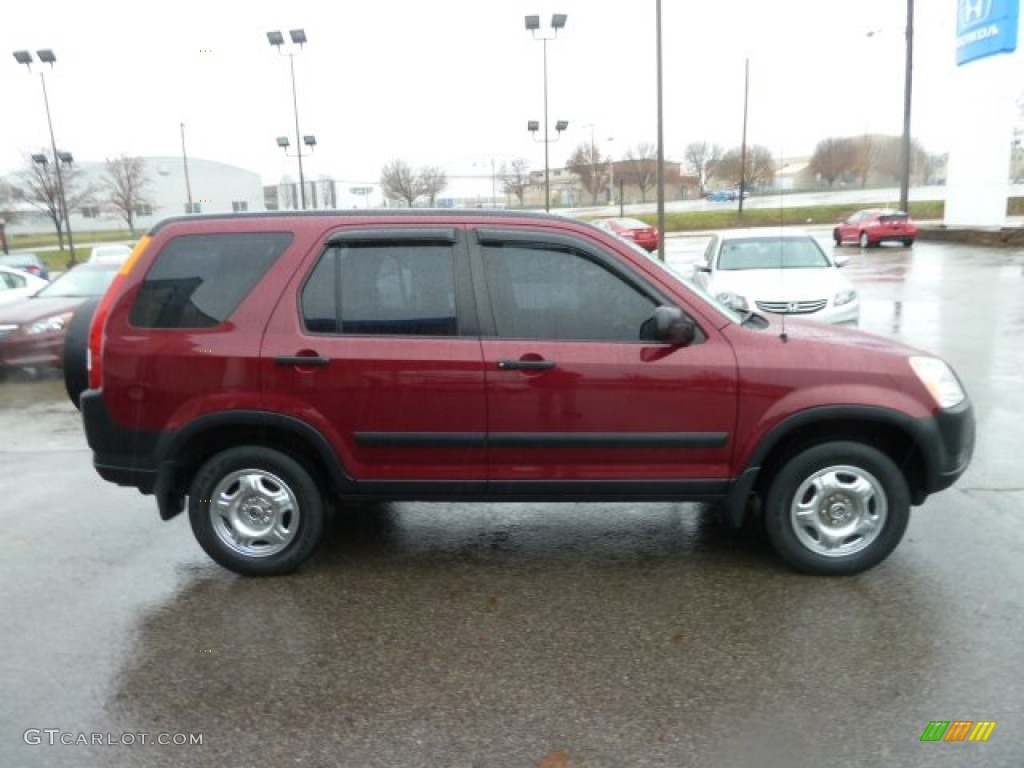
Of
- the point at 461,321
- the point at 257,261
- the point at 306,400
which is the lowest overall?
the point at 306,400

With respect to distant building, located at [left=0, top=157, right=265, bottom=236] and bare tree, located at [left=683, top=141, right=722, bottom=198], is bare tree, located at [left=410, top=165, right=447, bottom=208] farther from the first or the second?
distant building, located at [left=0, top=157, right=265, bottom=236]

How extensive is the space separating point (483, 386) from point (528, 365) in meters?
0.25

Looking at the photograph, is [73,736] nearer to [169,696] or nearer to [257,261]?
[169,696]

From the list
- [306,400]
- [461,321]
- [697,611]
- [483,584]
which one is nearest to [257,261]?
[306,400]

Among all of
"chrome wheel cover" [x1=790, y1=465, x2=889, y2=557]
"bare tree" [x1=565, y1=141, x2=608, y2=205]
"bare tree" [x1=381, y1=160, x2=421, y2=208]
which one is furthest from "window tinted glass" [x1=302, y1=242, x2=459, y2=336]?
"bare tree" [x1=565, y1=141, x2=608, y2=205]

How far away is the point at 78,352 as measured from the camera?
4.57 meters

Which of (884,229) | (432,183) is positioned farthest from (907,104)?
(432,183)

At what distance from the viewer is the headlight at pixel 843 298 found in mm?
9398

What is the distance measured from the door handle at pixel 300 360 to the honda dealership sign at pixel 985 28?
104 feet

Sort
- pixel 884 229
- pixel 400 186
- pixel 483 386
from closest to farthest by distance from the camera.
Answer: pixel 483 386 < pixel 400 186 < pixel 884 229

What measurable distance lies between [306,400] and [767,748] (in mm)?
2600

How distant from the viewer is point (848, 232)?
3406cm

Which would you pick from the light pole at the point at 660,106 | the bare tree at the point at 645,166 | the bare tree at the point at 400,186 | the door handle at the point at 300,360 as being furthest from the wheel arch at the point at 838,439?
the bare tree at the point at 400,186

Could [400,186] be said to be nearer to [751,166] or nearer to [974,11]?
[974,11]
